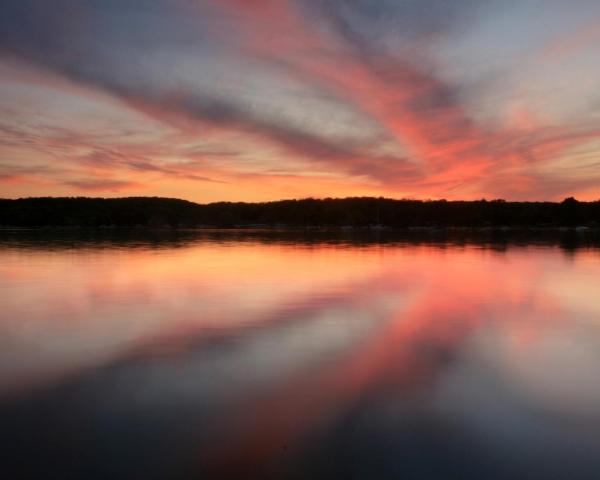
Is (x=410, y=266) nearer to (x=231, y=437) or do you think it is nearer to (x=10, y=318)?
(x=10, y=318)

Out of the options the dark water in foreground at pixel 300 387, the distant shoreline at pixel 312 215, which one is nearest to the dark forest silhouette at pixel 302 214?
the distant shoreline at pixel 312 215

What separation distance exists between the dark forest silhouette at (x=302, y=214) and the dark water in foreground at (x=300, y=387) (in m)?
153

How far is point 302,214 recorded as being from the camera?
7485 inches

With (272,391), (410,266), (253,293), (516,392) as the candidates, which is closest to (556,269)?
(410,266)

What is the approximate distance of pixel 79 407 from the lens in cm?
601

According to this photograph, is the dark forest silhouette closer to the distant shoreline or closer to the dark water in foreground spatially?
the distant shoreline

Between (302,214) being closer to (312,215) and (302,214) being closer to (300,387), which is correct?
(312,215)

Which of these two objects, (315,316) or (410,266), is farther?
(410,266)

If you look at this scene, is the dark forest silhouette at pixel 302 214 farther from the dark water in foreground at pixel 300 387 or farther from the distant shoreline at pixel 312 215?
the dark water in foreground at pixel 300 387

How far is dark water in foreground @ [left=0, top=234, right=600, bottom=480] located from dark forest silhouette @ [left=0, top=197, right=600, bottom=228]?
15336 cm

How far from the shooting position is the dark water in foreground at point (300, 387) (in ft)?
15.6

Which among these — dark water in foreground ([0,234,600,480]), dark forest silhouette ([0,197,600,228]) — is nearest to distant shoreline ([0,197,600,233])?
dark forest silhouette ([0,197,600,228])

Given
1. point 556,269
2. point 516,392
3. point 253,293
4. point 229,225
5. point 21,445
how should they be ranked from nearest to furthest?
1. point 21,445
2. point 516,392
3. point 253,293
4. point 556,269
5. point 229,225

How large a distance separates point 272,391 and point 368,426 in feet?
5.60
